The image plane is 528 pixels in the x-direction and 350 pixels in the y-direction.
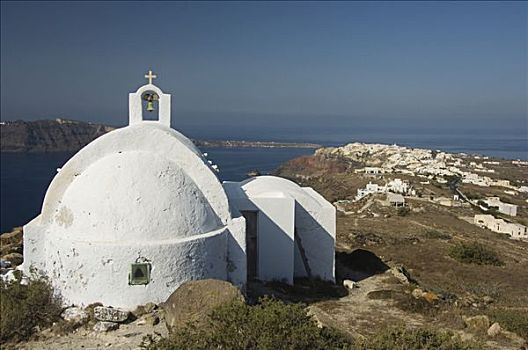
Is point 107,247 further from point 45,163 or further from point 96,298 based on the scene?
point 45,163

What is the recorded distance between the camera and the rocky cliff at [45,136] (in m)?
100

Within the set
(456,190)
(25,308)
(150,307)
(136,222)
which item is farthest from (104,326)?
(456,190)

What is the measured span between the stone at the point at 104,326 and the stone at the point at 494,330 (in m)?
8.34

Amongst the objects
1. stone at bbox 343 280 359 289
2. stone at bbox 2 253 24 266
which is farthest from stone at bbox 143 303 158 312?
stone at bbox 343 280 359 289

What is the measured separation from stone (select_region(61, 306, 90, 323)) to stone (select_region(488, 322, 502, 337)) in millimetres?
9036

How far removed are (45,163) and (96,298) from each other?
276ft

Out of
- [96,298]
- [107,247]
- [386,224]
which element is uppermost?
[107,247]

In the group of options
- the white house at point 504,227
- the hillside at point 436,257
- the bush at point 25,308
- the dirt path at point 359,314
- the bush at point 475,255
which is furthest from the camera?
the white house at point 504,227

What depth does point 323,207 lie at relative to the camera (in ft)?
50.0

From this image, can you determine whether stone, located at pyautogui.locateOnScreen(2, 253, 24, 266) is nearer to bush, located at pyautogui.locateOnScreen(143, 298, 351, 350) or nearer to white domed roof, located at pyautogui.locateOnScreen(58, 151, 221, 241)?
white domed roof, located at pyautogui.locateOnScreen(58, 151, 221, 241)

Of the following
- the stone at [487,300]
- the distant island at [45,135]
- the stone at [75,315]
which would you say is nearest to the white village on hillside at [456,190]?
the stone at [487,300]

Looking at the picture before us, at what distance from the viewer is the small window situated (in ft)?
35.3

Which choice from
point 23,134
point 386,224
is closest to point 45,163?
point 23,134

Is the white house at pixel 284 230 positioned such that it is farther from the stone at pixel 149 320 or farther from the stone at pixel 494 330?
the stone at pixel 494 330
